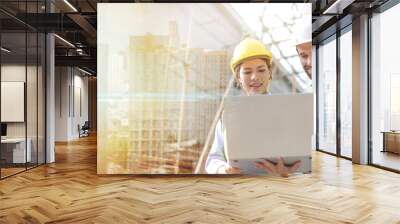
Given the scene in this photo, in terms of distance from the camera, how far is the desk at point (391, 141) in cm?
688

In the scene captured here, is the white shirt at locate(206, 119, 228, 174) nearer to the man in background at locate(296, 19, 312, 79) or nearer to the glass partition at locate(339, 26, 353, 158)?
the man in background at locate(296, 19, 312, 79)

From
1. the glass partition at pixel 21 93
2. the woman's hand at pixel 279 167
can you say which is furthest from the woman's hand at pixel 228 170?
the glass partition at pixel 21 93

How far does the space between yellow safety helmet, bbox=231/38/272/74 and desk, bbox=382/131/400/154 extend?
295cm

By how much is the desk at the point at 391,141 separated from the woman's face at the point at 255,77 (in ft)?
9.36

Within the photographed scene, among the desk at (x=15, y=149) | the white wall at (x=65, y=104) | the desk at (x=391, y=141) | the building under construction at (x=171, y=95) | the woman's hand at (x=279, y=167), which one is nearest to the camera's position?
the woman's hand at (x=279, y=167)

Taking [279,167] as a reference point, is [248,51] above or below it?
above

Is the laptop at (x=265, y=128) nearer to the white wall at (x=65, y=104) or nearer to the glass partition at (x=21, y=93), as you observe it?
the glass partition at (x=21, y=93)

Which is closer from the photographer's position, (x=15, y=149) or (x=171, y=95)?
(x=171, y=95)

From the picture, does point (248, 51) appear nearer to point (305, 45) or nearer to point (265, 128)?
point (305, 45)

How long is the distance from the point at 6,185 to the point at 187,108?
2.99 m

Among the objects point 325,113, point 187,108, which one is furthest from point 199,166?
point 325,113

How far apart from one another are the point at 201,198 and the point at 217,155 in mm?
1475

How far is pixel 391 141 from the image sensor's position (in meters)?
7.08

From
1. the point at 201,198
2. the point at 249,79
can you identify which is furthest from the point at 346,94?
the point at 201,198
